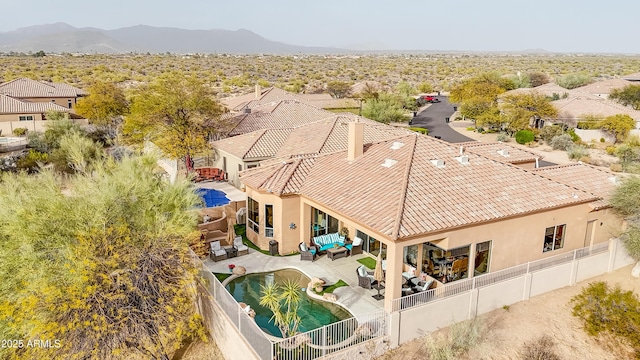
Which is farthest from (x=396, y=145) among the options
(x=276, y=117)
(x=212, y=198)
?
(x=276, y=117)

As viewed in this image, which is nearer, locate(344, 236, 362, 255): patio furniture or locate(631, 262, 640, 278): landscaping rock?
locate(631, 262, 640, 278): landscaping rock

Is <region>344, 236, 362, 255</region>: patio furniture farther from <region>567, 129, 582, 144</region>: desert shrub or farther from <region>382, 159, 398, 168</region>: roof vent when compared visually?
<region>567, 129, 582, 144</region>: desert shrub

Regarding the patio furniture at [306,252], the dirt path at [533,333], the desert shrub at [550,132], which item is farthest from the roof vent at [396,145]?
the desert shrub at [550,132]

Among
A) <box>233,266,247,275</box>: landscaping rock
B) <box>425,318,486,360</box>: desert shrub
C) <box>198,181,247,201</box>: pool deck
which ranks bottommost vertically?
<box>425,318,486,360</box>: desert shrub

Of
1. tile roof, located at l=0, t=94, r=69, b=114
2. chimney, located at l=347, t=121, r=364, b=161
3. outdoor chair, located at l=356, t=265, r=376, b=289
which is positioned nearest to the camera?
outdoor chair, located at l=356, t=265, r=376, b=289

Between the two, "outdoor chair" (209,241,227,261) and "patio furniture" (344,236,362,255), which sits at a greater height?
"patio furniture" (344,236,362,255)

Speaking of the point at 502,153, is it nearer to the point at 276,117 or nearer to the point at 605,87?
the point at 276,117

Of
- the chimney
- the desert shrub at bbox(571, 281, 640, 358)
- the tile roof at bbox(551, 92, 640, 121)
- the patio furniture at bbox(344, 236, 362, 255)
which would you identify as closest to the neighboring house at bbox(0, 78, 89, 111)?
the chimney
